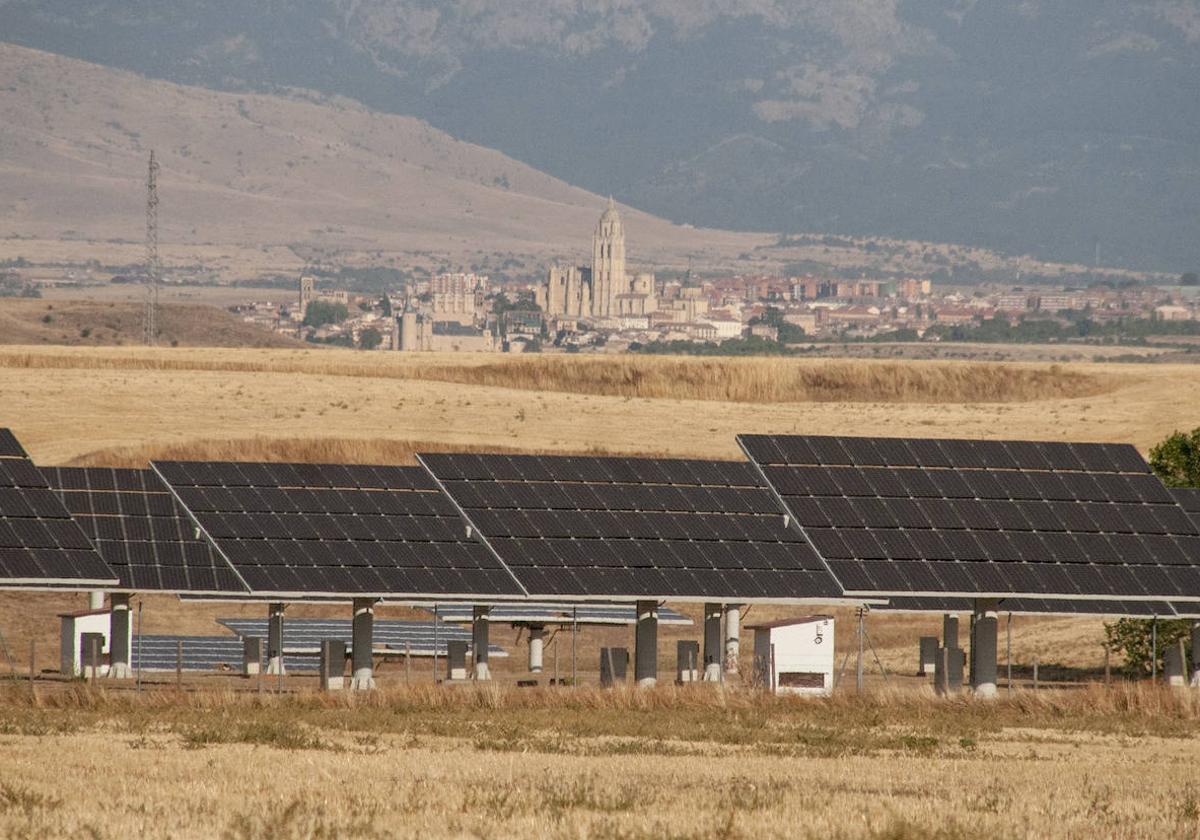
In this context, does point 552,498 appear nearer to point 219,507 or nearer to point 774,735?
point 219,507

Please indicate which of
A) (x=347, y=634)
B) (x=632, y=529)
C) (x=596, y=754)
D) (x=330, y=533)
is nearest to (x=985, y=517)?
(x=632, y=529)

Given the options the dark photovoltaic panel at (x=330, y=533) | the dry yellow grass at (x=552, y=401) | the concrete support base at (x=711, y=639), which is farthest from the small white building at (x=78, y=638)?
the dry yellow grass at (x=552, y=401)

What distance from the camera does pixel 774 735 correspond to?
128ft

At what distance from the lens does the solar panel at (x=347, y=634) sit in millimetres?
57831

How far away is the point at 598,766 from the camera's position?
3384 centimetres

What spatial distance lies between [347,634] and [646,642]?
14082mm

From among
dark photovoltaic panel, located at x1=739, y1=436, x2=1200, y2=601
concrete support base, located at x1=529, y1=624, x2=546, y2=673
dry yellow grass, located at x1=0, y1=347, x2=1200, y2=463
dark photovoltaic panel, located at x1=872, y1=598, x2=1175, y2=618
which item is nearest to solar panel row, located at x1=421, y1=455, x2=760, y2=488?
dark photovoltaic panel, located at x1=739, y1=436, x2=1200, y2=601

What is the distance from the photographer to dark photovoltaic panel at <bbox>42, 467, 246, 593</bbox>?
5169 cm

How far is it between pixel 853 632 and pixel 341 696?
26157 mm

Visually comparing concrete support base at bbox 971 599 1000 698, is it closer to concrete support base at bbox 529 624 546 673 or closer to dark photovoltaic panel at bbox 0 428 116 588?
concrete support base at bbox 529 624 546 673

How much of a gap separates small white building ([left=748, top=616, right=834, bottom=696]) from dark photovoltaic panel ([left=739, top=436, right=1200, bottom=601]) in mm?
3334

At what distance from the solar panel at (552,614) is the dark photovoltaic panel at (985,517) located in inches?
351

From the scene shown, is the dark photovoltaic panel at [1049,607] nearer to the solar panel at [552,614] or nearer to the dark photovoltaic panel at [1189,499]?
the dark photovoltaic panel at [1189,499]

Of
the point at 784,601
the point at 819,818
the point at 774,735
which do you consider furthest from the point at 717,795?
the point at 784,601
